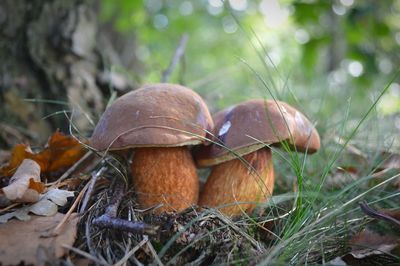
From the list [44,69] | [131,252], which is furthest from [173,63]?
[131,252]

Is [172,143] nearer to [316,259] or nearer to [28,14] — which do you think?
[316,259]

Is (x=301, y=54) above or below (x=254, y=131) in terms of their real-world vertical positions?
below

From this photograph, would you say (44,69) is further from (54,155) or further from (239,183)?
(239,183)

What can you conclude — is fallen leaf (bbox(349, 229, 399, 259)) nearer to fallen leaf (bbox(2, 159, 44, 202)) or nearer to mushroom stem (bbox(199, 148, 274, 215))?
mushroom stem (bbox(199, 148, 274, 215))

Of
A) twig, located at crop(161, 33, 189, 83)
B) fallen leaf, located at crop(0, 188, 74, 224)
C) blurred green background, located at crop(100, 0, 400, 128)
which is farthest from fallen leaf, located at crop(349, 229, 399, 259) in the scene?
twig, located at crop(161, 33, 189, 83)

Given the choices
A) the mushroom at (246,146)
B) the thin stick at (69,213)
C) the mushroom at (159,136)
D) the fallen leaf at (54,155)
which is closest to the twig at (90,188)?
the thin stick at (69,213)

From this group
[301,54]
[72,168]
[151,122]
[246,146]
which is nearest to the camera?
[151,122]
